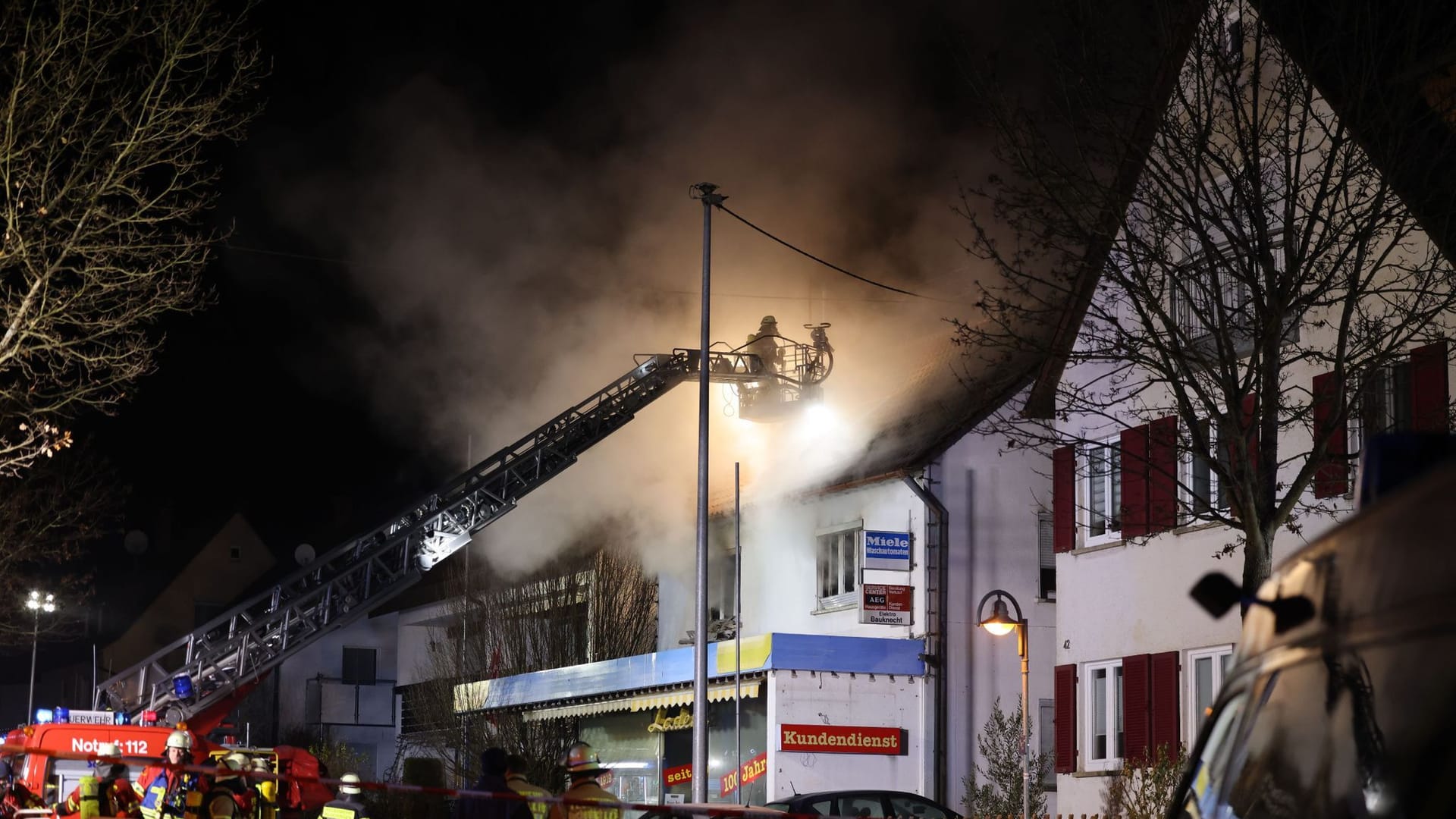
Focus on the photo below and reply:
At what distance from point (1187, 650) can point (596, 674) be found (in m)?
11.3

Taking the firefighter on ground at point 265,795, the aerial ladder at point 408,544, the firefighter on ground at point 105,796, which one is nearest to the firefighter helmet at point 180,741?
the firefighter on ground at point 105,796

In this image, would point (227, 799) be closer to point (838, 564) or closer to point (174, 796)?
Result: point (174, 796)

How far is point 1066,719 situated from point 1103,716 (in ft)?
1.58

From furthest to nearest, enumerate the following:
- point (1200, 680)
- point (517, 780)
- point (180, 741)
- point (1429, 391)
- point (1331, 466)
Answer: point (1200, 680)
point (1331, 466)
point (1429, 391)
point (180, 741)
point (517, 780)

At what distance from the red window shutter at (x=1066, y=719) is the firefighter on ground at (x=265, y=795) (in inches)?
349

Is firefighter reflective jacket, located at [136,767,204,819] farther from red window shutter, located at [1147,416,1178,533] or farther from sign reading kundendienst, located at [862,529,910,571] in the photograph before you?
sign reading kundendienst, located at [862,529,910,571]

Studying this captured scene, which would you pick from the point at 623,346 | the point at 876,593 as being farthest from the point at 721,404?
the point at 876,593

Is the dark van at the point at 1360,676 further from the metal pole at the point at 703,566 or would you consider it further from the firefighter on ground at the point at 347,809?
the metal pole at the point at 703,566

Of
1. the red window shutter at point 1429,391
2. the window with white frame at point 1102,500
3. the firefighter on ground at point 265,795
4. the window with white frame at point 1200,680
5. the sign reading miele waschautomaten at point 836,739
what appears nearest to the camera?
the red window shutter at point 1429,391

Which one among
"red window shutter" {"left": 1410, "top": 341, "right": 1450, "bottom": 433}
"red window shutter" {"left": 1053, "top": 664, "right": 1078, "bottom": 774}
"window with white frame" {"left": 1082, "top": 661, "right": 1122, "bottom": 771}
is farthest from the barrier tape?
"red window shutter" {"left": 1053, "top": 664, "right": 1078, "bottom": 774}

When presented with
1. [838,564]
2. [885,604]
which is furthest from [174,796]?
[838,564]

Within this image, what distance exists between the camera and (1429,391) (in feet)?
45.4

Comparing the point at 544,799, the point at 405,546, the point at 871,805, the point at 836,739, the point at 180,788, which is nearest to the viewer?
the point at 544,799

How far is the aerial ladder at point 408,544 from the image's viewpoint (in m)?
21.1
